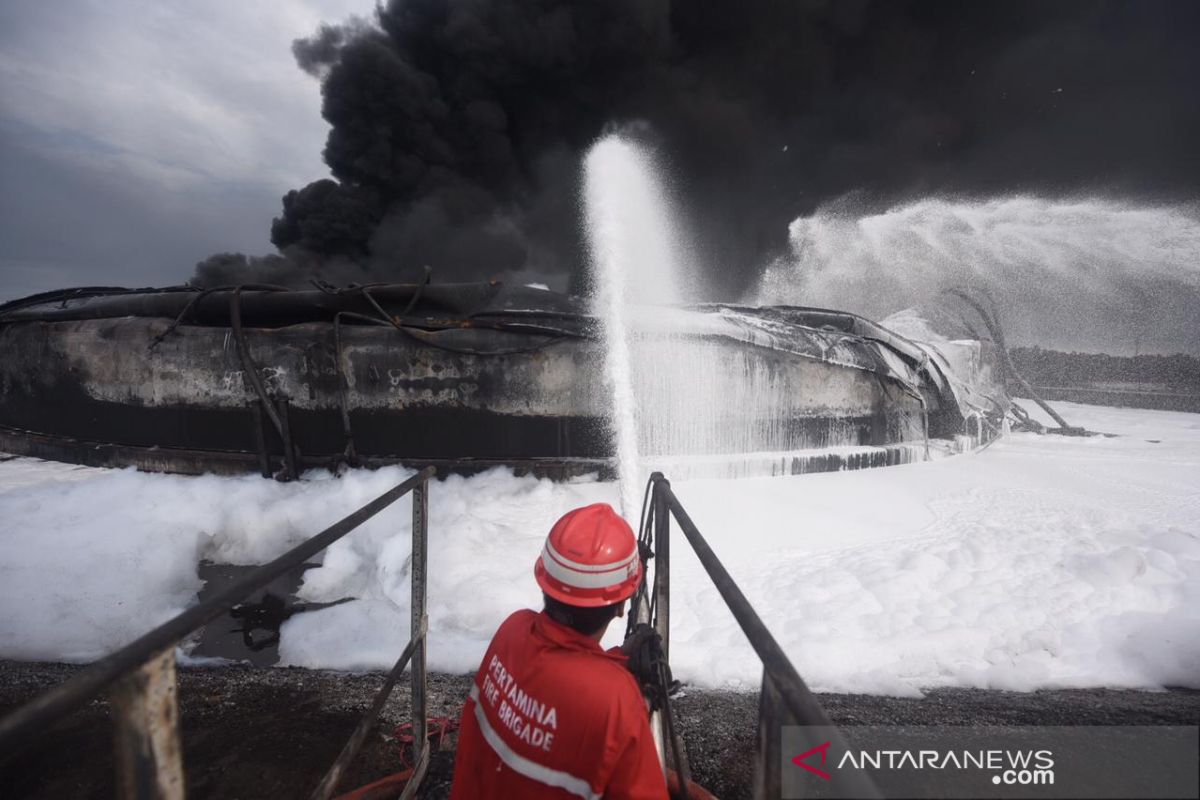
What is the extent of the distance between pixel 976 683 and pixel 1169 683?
0.95m

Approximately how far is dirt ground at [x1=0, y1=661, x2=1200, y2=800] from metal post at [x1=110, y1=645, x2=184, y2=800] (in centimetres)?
151

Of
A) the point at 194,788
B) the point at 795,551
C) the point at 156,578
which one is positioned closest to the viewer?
the point at 194,788

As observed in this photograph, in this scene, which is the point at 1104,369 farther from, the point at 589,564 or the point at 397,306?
the point at 589,564

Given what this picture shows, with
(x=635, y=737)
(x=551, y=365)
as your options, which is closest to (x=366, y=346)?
(x=551, y=365)

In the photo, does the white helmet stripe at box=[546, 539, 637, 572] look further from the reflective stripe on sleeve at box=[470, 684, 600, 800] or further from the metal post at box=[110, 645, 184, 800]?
the metal post at box=[110, 645, 184, 800]

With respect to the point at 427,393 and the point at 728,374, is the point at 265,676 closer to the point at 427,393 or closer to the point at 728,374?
the point at 427,393

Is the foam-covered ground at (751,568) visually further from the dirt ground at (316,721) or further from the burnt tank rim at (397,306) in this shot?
the burnt tank rim at (397,306)

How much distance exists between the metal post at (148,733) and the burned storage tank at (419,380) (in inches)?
170

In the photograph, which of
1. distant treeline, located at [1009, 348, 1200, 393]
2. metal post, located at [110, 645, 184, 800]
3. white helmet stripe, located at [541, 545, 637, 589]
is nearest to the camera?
metal post, located at [110, 645, 184, 800]

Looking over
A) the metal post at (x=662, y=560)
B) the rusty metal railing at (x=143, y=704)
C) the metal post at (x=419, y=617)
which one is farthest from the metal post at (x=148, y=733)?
the metal post at (x=662, y=560)

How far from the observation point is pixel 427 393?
17.1 ft

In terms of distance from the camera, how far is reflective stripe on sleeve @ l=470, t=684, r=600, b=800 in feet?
3.95

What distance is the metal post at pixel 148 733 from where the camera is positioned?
29.6 inches

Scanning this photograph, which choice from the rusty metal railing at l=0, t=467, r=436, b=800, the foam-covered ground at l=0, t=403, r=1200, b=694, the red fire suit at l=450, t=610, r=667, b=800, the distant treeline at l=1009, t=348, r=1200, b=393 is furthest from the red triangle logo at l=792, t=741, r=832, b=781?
the distant treeline at l=1009, t=348, r=1200, b=393
